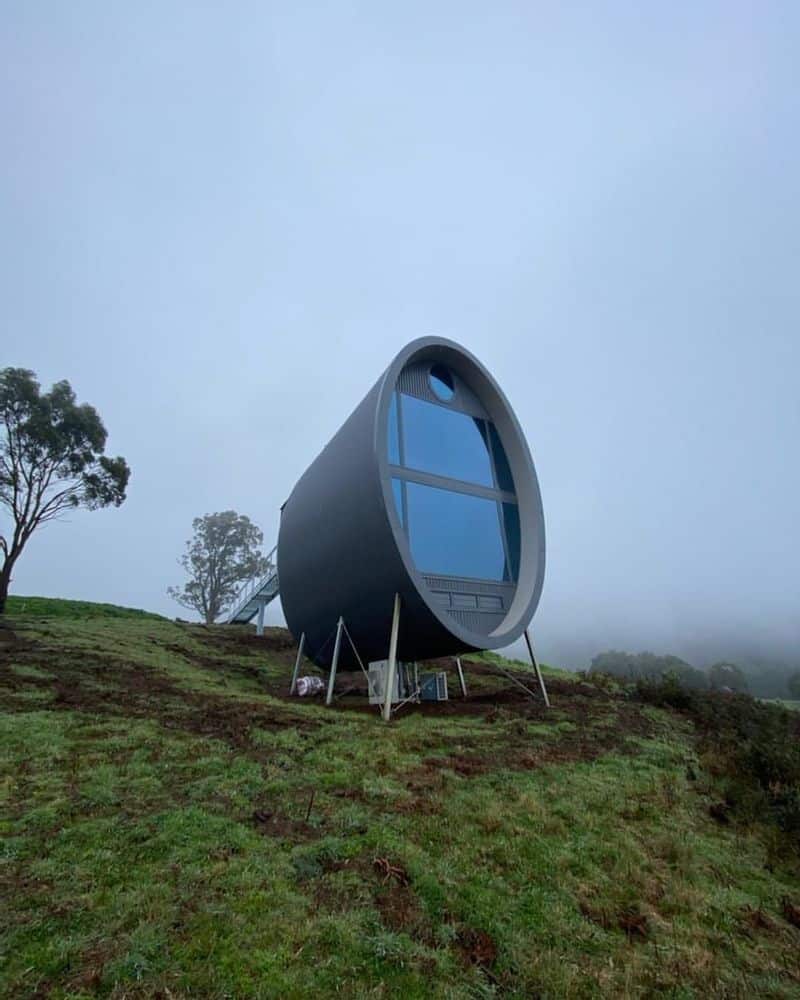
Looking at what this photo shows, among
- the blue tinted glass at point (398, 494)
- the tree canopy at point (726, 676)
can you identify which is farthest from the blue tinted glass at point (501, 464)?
the tree canopy at point (726, 676)

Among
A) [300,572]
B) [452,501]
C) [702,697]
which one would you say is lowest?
[702,697]

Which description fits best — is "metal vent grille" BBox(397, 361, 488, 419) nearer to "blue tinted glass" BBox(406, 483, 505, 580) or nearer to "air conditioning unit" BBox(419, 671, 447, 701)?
"blue tinted glass" BBox(406, 483, 505, 580)

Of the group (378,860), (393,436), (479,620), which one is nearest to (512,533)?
(479,620)

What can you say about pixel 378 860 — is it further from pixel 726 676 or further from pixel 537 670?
pixel 726 676

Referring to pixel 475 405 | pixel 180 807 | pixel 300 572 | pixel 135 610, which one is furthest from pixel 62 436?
pixel 180 807

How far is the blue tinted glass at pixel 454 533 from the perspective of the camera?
12977 millimetres

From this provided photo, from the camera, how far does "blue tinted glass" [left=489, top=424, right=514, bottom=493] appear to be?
15.6 metres

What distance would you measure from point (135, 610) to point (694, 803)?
36.1 m

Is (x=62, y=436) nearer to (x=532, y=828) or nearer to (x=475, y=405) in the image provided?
(x=475, y=405)

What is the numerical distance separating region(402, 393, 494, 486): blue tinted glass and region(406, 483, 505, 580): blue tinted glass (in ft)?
2.12

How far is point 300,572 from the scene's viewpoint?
1627 centimetres

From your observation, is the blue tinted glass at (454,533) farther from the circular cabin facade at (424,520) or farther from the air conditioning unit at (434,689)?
the air conditioning unit at (434,689)

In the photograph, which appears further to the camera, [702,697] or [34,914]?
[702,697]

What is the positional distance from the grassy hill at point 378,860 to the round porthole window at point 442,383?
8.69 metres
